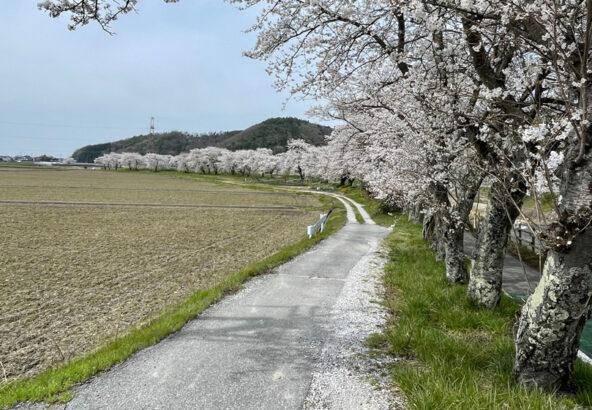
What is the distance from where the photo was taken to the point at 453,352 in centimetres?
495

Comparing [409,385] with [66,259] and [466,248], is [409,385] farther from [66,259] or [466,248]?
[466,248]

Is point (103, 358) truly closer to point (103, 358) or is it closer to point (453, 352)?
point (103, 358)

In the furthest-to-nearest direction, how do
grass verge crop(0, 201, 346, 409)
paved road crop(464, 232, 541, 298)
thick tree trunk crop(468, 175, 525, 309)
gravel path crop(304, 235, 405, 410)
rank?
1. paved road crop(464, 232, 541, 298)
2. thick tree trunk crop(468, 175, 525, 309)
3. grass verge crop(0, 201, 346, 409)
4. gravel path crop(304, 235, 405, 410)

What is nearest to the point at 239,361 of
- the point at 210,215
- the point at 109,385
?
the point at 109,385

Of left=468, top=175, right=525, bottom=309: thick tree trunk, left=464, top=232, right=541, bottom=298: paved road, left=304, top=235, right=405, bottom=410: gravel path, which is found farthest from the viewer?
left=464, top=232, right=541, bottom=298: paved road

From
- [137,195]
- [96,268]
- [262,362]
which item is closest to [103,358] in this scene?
[262,362]

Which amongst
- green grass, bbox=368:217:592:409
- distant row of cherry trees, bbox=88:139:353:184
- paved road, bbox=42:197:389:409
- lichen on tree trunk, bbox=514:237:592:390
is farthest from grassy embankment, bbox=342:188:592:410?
distant row of cherry trees, bbox=88:139:353:184

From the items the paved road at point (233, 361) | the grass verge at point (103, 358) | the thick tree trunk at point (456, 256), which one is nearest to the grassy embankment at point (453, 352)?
the thick tree trunk at point (456, 256)

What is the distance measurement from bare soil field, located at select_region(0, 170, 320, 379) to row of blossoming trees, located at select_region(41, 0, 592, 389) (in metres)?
5.84

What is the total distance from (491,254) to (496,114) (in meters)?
2.94

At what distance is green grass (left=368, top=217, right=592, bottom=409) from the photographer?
12.1ft

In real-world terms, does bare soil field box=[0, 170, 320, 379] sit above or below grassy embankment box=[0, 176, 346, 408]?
below

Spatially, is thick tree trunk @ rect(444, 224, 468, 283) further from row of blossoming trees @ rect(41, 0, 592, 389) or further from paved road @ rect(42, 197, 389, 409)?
paved road @ rect(42, 197, 389, 409)

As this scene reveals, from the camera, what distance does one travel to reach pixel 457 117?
615 cm
